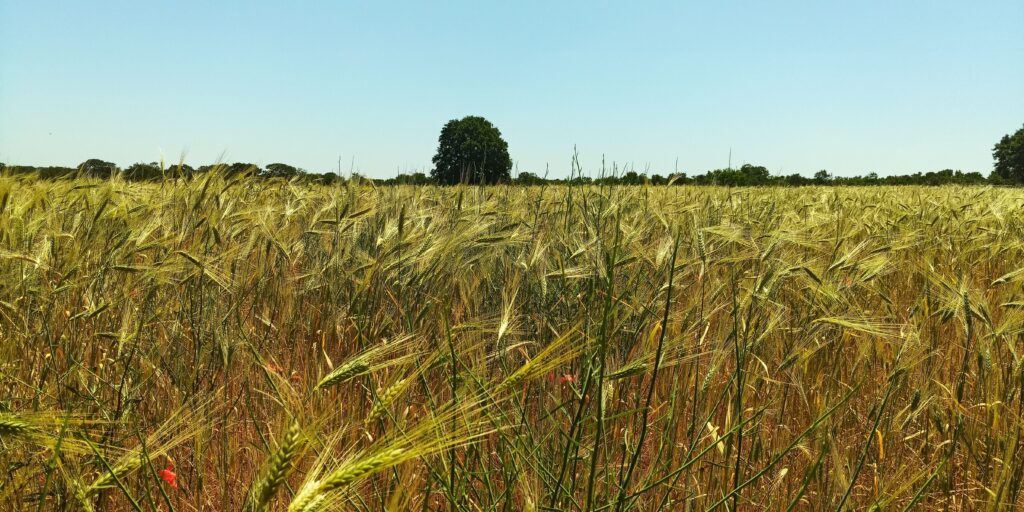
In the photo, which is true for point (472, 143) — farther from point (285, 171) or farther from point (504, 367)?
point (504, 367)

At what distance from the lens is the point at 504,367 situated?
3.14ft

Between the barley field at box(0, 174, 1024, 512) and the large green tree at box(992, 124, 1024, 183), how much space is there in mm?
56082

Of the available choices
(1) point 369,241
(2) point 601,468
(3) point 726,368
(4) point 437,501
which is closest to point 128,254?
(1) point 369,241

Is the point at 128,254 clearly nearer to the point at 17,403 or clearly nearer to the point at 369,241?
the point at 17,403

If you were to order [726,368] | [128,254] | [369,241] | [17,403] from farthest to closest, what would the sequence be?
[369,241] < [726,368] < [128,254] < [17,403]

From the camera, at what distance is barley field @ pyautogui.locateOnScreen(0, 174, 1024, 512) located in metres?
1.10

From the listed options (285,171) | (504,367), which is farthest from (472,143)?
(504,367)

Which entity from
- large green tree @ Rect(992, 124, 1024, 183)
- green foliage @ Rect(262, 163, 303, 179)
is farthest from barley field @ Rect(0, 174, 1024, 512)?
large green tree @ Rect(992, 124, 1024, 183)

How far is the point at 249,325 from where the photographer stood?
201cm

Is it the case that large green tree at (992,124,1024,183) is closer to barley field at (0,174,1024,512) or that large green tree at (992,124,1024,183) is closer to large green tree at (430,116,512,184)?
large green tree at (430,116,512,184)

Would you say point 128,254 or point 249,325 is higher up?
point 128,254

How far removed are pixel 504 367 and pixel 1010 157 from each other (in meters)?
61.4

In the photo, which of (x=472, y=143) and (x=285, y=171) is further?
(x=472, y=143)

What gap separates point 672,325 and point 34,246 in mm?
2104
